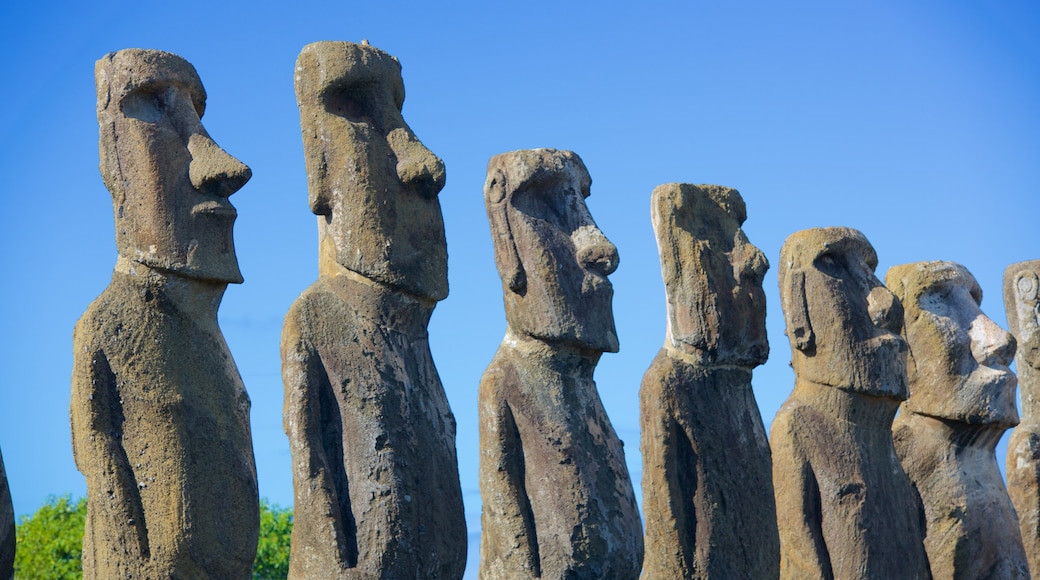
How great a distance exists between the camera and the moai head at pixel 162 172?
8461mm

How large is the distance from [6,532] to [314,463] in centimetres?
159

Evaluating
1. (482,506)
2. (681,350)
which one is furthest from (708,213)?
(482,506)

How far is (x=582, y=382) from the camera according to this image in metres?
9.94

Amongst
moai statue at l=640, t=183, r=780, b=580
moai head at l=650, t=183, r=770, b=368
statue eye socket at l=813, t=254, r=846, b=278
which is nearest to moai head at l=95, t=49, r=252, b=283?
moai statue at l=640, t=183, r=780, b=580

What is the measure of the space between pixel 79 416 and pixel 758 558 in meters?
4.49

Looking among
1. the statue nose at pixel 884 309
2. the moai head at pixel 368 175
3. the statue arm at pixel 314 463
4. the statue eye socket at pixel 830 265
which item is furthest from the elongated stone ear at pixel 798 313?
the statue arm at pixel 314 463

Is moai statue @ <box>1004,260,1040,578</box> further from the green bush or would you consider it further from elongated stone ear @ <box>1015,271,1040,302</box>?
the green bush

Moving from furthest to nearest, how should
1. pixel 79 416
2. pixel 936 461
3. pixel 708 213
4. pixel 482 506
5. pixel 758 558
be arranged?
pixel 936 461 < pixel 708 213 < pixel 758 558 < pixel 482 506 < pixel 79 416

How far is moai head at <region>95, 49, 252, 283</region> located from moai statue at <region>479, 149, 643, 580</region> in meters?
1.91

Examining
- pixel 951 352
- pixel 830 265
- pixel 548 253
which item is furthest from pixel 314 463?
pixel 951 352

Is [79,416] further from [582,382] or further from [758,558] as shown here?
[758,558]

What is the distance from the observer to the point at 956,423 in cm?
1280

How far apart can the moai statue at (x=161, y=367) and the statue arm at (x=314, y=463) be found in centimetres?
26

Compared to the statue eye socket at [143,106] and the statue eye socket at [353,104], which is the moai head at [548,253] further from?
the statue eye socket at [143,106]
